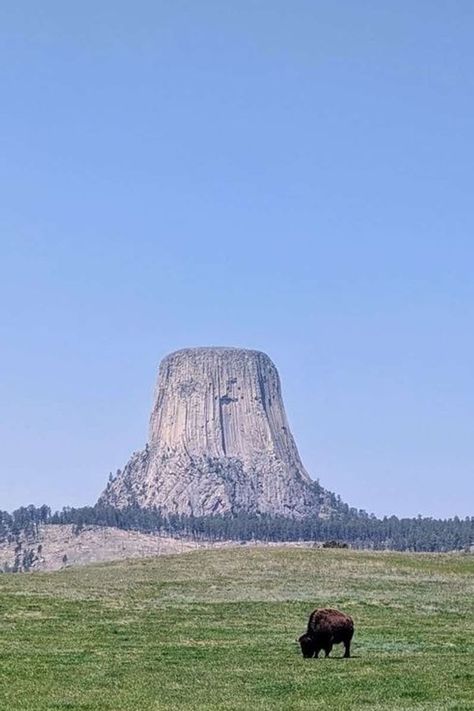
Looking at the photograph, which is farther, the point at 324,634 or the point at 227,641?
the point at 227,641

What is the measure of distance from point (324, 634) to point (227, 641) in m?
5.08

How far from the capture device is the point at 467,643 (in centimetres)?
3612

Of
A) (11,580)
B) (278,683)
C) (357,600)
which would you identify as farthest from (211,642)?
(11,580)

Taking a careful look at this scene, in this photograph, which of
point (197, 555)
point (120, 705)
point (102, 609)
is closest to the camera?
point (120, 705)

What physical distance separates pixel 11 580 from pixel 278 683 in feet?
150

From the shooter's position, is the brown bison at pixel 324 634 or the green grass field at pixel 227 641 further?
the brown bison at pixel 324 634

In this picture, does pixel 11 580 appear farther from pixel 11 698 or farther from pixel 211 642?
pixel 11 698

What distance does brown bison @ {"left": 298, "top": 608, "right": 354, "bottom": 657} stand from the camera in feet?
105

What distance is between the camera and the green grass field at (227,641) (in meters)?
23.6

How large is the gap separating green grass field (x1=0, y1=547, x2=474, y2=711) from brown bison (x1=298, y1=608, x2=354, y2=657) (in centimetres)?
64

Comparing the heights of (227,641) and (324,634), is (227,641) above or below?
below

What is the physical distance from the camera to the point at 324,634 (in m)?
32.2

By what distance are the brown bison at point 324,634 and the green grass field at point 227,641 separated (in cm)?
64

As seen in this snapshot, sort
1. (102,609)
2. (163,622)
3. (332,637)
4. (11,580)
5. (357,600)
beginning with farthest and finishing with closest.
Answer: (11,580)
(357,600)
(102,609)
(163,622)
(332,637)
